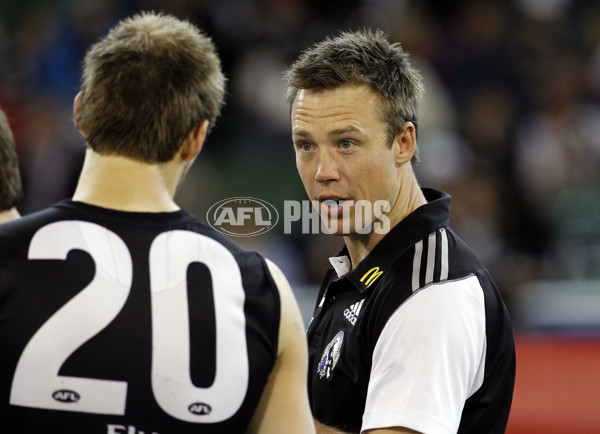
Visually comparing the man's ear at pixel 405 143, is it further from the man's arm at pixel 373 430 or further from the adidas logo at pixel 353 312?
the man's arm at pixel 373 430

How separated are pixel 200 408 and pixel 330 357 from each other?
81cm

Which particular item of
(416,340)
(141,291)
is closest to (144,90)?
(141,291)

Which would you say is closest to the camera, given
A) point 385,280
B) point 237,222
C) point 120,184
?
point 120,184

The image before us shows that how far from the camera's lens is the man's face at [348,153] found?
2691 mm

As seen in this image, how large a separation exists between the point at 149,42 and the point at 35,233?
18.0 inches

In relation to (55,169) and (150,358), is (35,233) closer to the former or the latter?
(150,358)

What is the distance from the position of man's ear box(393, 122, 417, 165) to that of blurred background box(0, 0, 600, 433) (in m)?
2.79

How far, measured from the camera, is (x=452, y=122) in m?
7.40

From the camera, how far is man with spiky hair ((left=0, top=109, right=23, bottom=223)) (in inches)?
102

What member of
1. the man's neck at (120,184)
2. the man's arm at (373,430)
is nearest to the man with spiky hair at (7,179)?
the man's neck at (120,184)

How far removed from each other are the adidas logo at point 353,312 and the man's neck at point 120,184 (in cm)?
87

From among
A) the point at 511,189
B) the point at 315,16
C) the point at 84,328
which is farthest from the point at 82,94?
the point at 315,16

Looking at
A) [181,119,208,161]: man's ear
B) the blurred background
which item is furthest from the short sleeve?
the blurred background

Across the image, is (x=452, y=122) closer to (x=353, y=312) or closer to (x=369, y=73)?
(x=369, y=73)
